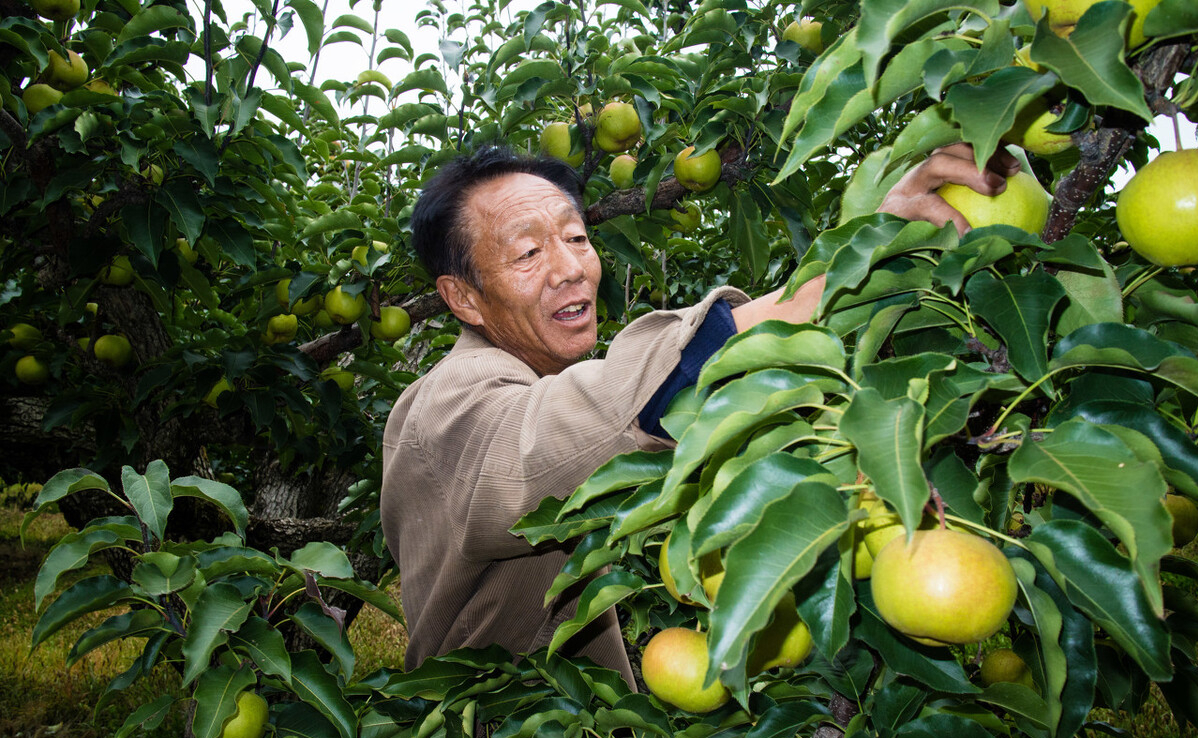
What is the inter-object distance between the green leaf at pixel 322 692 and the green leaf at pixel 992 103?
4.26 feet

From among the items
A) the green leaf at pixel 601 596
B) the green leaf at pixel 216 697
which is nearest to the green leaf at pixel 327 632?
the green leaf at pixel 216 697

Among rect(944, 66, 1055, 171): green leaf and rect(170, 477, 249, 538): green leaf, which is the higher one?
rect(944, 66, 1055, 171): green leaf

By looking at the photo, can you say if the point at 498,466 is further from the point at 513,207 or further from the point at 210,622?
the point at 513,207

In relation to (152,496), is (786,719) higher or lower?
lower

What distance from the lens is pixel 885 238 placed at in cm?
77

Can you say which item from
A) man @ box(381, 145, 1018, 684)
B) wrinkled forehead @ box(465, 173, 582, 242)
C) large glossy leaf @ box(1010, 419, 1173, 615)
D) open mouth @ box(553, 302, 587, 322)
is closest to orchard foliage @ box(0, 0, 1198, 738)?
large glossy leaf @ box(1010, 419, 1173, 615)

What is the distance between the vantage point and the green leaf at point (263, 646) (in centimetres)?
138

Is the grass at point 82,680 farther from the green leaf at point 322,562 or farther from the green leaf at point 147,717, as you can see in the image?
the green leaf at point 322,562

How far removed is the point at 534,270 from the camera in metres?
1.90

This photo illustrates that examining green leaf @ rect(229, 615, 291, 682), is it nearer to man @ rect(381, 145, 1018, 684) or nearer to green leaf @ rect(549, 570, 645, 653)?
man @ rect(381, 145, 1018, 684)

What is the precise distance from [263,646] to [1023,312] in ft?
4.21

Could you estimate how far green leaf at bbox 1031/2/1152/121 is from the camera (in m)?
0.61

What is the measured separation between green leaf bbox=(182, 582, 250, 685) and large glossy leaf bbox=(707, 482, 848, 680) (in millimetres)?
1021

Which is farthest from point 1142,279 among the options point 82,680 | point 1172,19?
point 82,680
